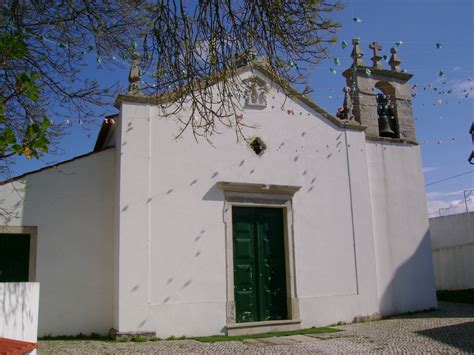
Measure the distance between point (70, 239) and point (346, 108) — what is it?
20.5ft

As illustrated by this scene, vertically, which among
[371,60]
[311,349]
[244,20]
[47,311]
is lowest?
[311,349]

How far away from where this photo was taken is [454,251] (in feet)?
51.9

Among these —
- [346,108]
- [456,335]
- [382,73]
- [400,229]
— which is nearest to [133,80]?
[346,108]

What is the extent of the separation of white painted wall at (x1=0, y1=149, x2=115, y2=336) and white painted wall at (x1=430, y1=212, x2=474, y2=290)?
1125cm

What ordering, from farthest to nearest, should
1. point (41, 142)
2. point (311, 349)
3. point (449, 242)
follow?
1. point (449, 242)
2. point (311, 349)
3. point (41, 142)

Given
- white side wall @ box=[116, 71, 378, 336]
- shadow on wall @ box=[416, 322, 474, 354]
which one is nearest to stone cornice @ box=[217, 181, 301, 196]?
white side wall @ box=[116, 71, 378, 336]

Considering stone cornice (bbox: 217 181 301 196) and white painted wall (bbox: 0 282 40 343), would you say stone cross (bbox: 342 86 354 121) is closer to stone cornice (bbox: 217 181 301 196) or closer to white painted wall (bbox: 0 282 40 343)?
stone cornice (bbox: 217 181 301 196)

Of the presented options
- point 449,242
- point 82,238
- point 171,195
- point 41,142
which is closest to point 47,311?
point 82,238

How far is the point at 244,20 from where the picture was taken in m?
5.29

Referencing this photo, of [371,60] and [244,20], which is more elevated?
[371,60]

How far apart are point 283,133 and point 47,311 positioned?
17.5 feet

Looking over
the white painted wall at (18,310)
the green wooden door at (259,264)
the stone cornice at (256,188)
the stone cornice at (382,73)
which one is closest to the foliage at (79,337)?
the green wooden door at (259,264)

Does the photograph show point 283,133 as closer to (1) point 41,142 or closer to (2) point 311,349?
(2) point 311,349

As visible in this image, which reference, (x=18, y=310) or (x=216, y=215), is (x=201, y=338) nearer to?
(x=216, y=215)
